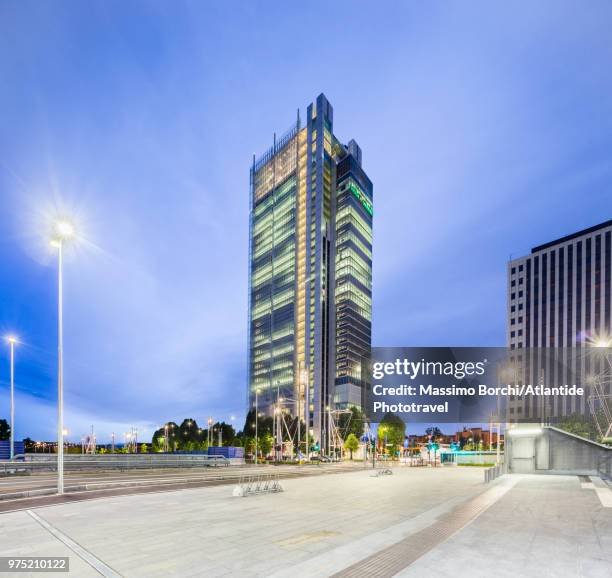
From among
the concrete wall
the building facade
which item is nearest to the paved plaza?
the concrete wall

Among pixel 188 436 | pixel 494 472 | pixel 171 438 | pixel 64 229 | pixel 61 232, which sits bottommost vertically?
pixel 171 438

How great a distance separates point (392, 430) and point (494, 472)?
84.7 metres

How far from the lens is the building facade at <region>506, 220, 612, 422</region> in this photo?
382 feet

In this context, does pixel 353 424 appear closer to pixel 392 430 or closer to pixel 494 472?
pixel 392 430

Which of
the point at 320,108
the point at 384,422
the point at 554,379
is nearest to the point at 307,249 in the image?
the point at 320,108

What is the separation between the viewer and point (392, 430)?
4523 inches

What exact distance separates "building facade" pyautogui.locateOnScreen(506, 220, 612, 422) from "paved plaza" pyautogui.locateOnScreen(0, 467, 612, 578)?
109804 mm

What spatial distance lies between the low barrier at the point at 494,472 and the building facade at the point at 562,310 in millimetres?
85432

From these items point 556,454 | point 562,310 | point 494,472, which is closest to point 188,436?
point 562,310

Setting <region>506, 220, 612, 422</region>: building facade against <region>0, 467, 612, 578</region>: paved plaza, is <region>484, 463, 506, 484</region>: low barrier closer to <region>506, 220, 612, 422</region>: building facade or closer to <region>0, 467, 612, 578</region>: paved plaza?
<region>0, 467, 612, 578</region>: paved plaza

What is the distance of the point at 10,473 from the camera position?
3322 cm

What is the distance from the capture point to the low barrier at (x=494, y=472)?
3022cm

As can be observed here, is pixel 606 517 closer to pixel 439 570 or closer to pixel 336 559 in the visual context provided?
pixel 439 570

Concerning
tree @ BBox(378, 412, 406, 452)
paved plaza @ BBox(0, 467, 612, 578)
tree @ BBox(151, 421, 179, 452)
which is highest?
paved plaza @ BBox(0, 467, 612, 578)
